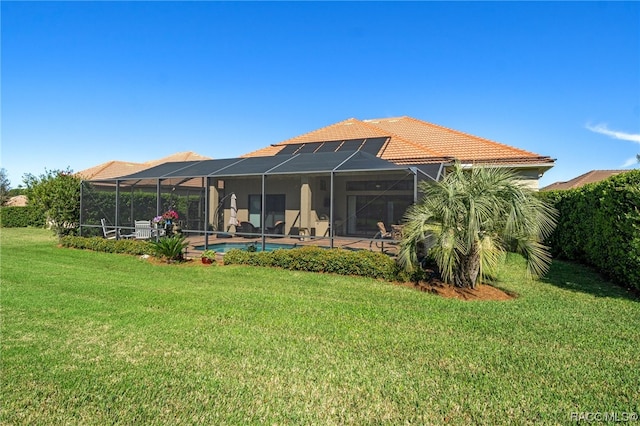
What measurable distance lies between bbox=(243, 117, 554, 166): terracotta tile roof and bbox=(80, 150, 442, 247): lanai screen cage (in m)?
1.91

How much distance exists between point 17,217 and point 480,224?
114 feet

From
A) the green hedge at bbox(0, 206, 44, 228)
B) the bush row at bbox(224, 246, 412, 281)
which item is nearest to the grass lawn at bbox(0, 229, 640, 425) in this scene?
the bush row at bbox(224, 246, 412, 281)

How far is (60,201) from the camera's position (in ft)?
49.3

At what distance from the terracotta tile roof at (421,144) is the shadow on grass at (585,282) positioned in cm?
701

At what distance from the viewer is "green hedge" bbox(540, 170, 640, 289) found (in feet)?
22.9

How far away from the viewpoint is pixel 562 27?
11.0 metres

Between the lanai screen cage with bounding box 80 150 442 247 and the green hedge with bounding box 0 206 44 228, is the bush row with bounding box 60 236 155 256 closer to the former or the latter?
the lanai screen cage with bounding box 80 150 442 247

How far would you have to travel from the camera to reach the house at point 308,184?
13555mm

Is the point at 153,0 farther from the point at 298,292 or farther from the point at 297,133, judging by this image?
the point at 297,133

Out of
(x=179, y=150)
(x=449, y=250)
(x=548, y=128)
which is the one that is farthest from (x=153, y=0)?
(x=179, y=150)

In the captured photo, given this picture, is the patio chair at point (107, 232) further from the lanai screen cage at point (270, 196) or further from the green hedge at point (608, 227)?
the green hedge at point (608, 227)

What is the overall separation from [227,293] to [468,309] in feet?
14.2

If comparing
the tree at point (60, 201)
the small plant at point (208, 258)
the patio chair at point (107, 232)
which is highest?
the tree at point (60, 201)

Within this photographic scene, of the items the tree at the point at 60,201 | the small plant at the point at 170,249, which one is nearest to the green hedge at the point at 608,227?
the small plant at the point at 170,249
